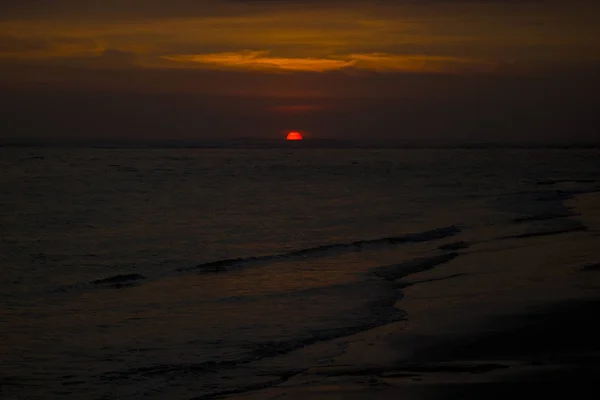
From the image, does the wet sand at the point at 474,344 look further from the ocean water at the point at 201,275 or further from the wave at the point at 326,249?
the wave at the point at 326,249

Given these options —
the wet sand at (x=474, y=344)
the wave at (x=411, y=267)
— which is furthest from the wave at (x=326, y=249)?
the wet sand at (x=474, y=344)

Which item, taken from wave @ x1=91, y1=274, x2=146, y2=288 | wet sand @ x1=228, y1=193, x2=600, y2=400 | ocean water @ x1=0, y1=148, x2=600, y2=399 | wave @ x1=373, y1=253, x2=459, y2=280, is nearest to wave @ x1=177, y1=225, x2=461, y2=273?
ocean water @ x1=0, y1=148, x2=600, y2=399

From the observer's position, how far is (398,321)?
11500 mm

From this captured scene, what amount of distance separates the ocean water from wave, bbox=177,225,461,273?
47 mm

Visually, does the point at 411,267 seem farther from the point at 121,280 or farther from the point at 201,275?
the point at 121,280

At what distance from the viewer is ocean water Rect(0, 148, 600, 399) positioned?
364 inches

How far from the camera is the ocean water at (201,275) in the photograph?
9.26 m

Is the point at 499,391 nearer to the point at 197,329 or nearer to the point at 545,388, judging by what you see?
the point at 545,388

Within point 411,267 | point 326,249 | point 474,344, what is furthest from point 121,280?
point 474,344

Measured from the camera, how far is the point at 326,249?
65.9 ft

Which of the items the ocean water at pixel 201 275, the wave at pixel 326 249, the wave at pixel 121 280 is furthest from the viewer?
the wave at pixel 326 249

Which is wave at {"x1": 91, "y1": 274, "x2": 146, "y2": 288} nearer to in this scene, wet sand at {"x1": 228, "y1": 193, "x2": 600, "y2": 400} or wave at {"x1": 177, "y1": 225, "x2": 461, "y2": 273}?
wave at {"x1": 177, "y1": 225, "x2": 461, "y2": 273}

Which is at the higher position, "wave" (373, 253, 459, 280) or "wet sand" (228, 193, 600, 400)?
"wet sand" (228, 193, 600, 400)

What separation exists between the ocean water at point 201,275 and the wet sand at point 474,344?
1.46 feet
